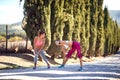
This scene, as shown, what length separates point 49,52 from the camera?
3250cm

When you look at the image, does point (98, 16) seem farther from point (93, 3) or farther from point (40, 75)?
point (40, 75)

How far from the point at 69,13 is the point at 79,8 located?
482cm

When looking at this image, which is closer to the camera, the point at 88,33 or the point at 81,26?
the point at 81,26

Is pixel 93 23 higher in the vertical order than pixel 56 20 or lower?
lower

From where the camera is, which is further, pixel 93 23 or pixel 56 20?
pixel 93 23

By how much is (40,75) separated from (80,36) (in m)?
27.5

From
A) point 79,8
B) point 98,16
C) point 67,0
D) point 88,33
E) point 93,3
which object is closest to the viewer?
point 67,0

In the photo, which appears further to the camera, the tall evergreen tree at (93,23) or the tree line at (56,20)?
the tall evergreen tree at (93,23)

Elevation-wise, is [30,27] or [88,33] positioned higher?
[30,27]

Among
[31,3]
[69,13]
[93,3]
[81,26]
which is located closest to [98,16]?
[93,3]

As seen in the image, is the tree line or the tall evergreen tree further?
the tall evergreen tree

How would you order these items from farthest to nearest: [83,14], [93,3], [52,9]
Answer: [93,3] < [83,14] < [52,9]

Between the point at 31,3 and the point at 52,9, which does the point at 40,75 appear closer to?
the point at 31,3

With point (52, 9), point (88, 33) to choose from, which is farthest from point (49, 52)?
point (88, 33)
